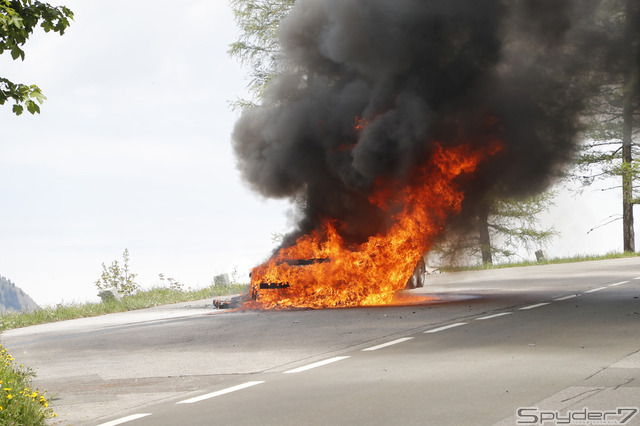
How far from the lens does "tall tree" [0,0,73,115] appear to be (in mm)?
8914

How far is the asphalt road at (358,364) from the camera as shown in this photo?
6.35 m

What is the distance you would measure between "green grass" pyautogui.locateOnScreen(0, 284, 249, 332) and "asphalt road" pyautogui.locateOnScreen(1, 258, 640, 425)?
308 cm

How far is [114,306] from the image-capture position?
20719 mm

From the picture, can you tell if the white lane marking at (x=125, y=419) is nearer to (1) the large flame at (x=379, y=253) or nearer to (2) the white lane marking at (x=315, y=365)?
(2) the white lane marking at (x=315, y=365)

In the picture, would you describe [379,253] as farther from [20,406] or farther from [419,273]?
[20,406]

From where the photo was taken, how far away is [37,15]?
9641 millimetres

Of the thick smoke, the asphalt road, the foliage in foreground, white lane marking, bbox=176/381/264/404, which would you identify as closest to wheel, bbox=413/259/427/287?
the thick smoke

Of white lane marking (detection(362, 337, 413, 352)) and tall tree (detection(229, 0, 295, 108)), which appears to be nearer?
white lane marking (detection(362, 337, 413, 352))

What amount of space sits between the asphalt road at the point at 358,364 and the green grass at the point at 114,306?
10.1 feet

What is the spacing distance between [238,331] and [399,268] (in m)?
5.67

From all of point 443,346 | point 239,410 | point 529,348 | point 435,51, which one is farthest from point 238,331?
point 435,51

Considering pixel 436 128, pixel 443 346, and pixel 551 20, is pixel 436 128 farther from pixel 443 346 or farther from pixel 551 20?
pixel 443 346

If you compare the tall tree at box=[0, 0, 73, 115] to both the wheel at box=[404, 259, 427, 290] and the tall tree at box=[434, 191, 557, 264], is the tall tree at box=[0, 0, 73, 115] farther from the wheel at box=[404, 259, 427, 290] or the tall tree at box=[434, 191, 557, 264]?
the tall tree at box=[434, 191, 557, 264]

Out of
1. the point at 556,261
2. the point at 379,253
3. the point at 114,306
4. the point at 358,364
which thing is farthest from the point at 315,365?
the point at 556,261
